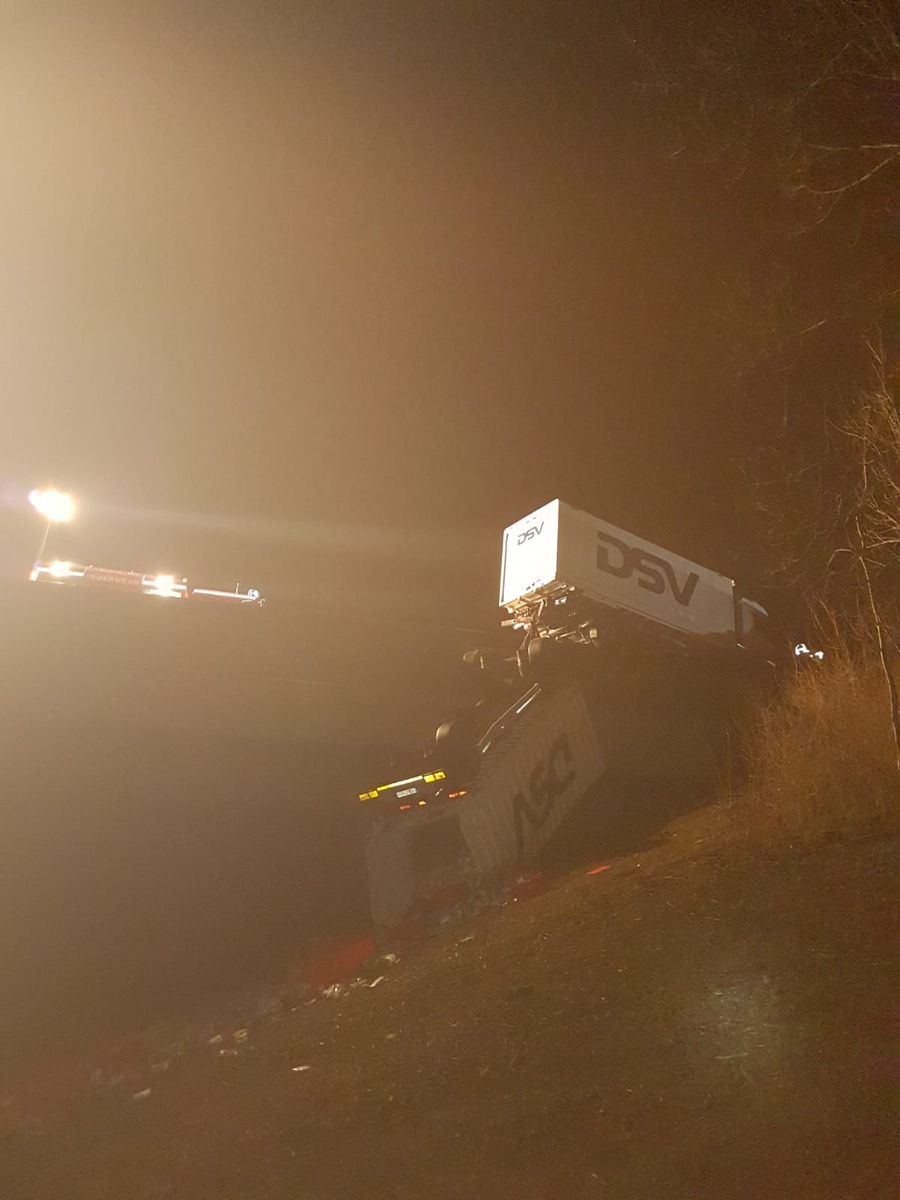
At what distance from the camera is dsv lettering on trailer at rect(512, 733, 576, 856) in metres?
14.1

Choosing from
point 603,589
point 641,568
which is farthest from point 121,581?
point 641,568

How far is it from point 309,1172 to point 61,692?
13262 millimetres

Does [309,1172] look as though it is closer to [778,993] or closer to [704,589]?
[778,993]

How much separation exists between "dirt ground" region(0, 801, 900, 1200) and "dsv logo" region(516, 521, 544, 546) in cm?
915

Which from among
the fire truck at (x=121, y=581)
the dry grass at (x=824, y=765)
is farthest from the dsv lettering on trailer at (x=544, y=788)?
the fire truck at (x=121, y=581)

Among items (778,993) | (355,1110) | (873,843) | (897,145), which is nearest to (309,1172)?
(355,1110)

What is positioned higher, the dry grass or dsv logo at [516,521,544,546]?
dsv logo at [516,521,544,546]

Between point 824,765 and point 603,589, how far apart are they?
7581 millimetres

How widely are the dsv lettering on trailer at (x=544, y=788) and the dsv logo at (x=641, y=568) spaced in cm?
335

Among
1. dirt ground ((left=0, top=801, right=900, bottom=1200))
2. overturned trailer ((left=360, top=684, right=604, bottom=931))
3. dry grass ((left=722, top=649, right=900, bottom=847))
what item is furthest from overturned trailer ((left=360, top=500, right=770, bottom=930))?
dirt ground ((left=0, top=801, right=900, bottom=1200))

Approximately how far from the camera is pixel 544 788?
1462 cm

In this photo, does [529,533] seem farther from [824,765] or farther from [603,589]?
[824,765]

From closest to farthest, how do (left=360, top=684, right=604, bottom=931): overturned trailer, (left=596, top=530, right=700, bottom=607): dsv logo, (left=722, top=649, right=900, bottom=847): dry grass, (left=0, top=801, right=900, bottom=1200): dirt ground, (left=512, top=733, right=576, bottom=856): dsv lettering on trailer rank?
(left=0, top=801, right=900, bottom=1200): dirt ground < (left=722, top=649, right=900, bottom=847): dry grass < (left=360, top=684, right=604, bottom=931): overturned trailer < (left=512, top=733, right=576, bottom=856): dsv lettering on trailer < (left=596, top=530, right=700, bottom=607): dsv logo

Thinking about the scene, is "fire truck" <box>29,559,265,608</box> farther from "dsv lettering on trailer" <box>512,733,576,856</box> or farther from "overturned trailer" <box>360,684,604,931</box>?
"dsv lettering on trailer" <box>512,733,576,856</box>
